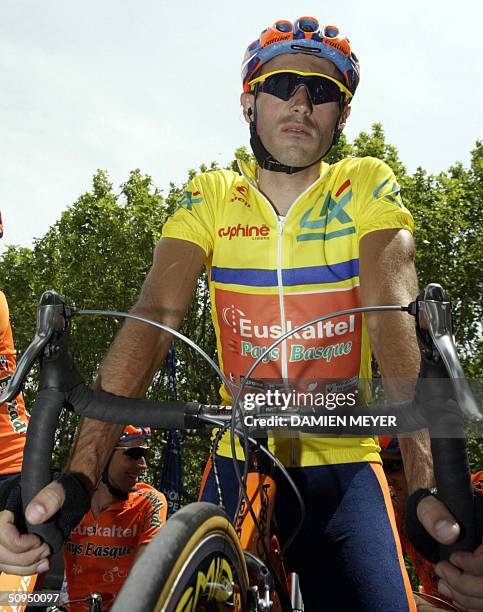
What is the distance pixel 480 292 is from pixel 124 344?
16.9 m

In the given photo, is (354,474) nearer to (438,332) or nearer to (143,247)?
(438,332)

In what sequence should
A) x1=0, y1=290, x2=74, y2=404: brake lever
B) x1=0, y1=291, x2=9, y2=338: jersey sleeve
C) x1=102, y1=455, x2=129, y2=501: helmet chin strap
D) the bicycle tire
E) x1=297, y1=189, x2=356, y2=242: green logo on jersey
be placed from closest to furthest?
the bicycle tire, x1=0, y1=290, x2=74, y2=404: brake lever, x1=297, y1=189, x2=356, y2=242: green logo on jersey, x1=0, y1=291, x2=9, y2=338: jersey sleeve, x1=102, y1=455, x2=129, y2=501: helmet chin strap

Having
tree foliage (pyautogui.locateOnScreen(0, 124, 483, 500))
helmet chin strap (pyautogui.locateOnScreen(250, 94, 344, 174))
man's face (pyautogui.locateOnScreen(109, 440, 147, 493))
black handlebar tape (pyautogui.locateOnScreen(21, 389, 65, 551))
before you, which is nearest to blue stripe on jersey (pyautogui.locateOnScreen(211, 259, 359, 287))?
helmet chin strap (pyautogui.locateOnScreen(250, 94, 344, 174))

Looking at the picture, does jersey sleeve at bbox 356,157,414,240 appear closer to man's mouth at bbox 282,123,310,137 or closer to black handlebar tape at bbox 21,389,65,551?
man's mouth at bbox 282,123,310,137

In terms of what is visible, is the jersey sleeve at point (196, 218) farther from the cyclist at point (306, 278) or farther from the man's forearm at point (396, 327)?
the man's forearm at point (396, 327)

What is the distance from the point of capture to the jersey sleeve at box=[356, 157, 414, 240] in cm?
283

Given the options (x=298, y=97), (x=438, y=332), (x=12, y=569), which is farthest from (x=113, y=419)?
(x=298, y=97)

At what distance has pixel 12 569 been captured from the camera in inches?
78.8

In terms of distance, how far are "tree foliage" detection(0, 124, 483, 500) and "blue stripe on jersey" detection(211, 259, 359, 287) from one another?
11590mm

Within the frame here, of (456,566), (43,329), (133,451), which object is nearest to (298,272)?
(43,329)

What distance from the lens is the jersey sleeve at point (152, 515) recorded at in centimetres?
674

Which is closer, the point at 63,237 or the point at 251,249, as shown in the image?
the point at 251,249

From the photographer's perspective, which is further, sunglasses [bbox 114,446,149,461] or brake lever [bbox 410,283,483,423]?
sunglasses [bbox 114,446,149,461]

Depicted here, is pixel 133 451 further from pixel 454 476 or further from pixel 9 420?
pixel 454 476
